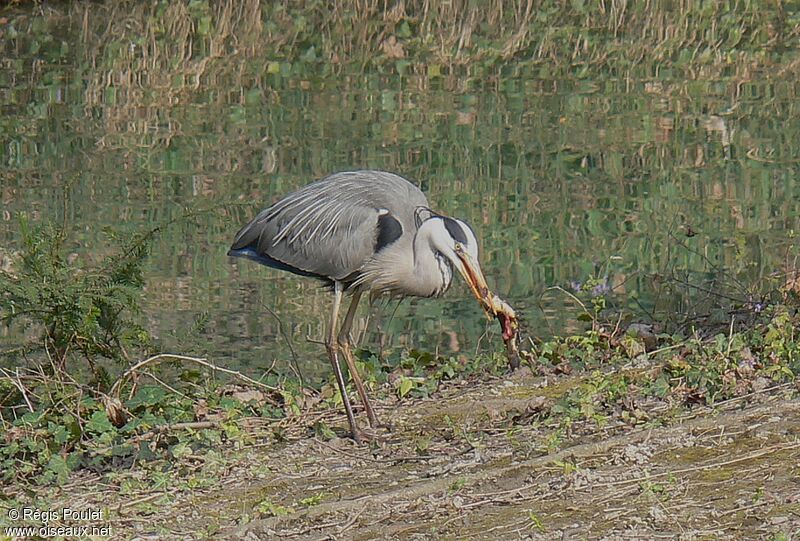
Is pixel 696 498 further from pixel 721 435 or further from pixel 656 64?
pixel 656 64

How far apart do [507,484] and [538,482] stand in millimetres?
111

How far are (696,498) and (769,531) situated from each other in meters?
0.37

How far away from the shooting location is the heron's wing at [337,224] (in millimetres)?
6043

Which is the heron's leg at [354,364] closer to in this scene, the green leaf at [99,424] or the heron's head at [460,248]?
the heron's head at [460,248]

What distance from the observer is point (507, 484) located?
16.0 feet

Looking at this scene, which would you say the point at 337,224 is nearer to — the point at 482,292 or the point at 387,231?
the point at 387,231

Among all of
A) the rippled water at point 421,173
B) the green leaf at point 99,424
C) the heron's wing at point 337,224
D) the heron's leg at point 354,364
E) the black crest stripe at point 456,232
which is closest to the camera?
the green leaf at point 99,424

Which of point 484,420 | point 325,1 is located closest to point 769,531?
point 484,420

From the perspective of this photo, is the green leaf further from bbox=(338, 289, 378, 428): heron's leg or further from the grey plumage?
bbox=(338, 289, 378, 428): heron's leg

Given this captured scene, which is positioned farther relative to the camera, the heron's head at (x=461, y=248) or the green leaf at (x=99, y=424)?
the heron's head at (x=461, y=248)

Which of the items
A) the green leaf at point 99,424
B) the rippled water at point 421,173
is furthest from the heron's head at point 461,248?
the green leaf at point 99,424

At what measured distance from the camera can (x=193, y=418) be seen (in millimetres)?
5898

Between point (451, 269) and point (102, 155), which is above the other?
Answer: point (451, 269)

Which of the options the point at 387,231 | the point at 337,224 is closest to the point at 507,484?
the point at 387,231
